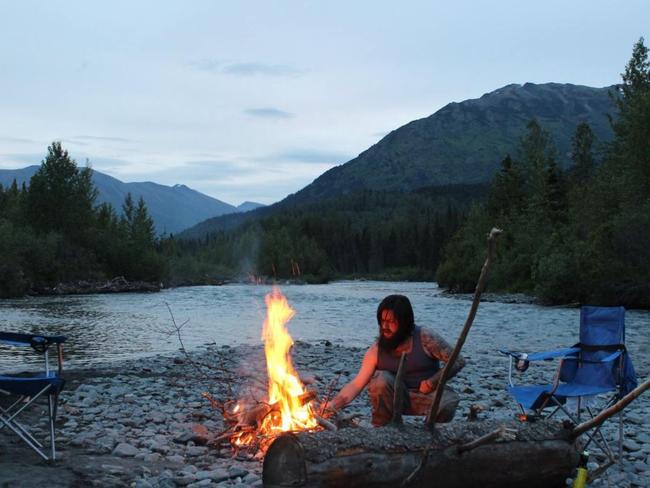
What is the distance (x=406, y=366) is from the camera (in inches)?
201

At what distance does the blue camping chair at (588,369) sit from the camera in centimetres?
538

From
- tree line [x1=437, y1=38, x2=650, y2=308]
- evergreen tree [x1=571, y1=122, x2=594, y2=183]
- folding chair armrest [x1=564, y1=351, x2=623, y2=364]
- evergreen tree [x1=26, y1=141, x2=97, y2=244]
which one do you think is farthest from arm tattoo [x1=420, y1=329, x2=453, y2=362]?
evergreen tree [x1=571, y1=122, x2=594, y2=183]

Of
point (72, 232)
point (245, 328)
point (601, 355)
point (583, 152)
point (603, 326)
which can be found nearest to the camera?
point (601, 355)

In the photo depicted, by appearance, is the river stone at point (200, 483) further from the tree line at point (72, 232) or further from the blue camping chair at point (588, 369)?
the tree line at point (72, 232)

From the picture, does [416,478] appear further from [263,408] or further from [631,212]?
[631,212]

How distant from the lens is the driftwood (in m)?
3.76

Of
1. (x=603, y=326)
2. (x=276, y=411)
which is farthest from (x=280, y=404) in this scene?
(x=603, y=326)

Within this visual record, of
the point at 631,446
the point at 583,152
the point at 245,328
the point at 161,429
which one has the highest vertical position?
the point at 583,152

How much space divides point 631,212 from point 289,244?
80417 millimetres

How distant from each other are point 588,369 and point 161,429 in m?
3.86

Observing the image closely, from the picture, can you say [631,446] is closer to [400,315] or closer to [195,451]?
[400,315]

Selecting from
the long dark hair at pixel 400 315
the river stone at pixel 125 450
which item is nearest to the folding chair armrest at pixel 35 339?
the river stone at pixel 125 450

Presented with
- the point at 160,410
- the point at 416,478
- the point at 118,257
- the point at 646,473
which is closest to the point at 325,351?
the point at 160,410

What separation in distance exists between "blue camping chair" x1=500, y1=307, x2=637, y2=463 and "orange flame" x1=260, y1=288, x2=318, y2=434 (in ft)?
5.63
